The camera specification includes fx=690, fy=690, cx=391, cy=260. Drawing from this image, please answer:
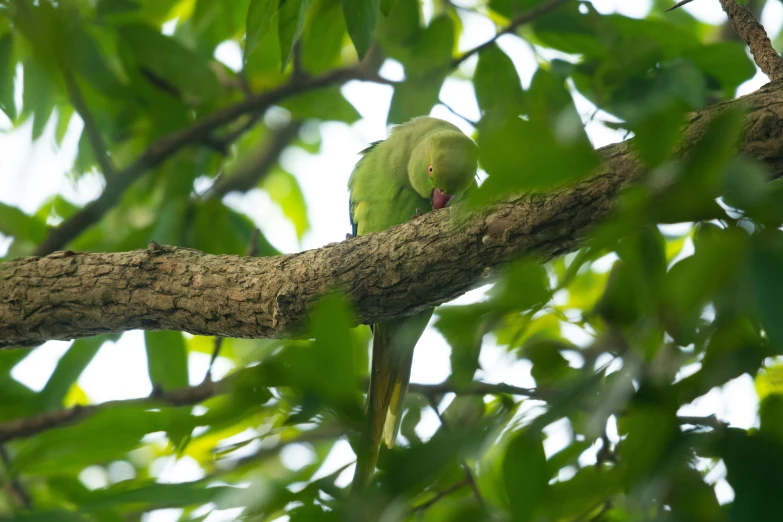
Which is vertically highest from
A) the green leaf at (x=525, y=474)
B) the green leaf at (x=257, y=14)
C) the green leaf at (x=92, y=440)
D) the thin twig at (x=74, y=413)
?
the green leaf at (x=257, y=14)

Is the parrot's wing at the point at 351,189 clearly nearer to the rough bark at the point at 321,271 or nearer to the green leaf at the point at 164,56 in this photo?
the green leaf at the point at 164,56

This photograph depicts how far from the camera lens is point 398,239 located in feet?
7.11

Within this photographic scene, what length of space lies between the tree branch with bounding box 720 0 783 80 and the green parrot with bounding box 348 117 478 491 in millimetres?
1209

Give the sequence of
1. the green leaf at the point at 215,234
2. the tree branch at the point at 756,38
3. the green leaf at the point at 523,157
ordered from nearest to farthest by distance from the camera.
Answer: the green leaf at the point at 523,157
the tree branch at the point at 756,38
the green leaf at the point at 215,234

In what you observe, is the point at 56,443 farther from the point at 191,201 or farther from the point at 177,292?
the point at 191,201

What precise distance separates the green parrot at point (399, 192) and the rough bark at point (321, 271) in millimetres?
790

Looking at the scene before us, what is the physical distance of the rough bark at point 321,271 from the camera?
1726 millimetres

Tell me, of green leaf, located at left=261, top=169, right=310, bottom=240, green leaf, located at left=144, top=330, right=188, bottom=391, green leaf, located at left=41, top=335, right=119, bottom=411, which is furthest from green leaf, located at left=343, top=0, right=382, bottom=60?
green leaf, located at left=261, top=169, right=310, bottom=240

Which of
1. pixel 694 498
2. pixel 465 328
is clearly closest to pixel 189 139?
pixel 465 328

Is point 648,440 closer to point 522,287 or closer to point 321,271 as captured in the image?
point 522,287

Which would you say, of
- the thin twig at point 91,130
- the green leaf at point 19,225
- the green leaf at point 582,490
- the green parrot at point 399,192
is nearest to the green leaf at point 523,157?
the green leaf at point 582,490

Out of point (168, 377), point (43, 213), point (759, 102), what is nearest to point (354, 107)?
point (168, 377)

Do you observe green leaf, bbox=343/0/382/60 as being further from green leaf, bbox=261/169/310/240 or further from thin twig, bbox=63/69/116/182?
green leaf, bbox=261/169/310/240

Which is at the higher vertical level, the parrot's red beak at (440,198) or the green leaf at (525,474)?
the parrot's red beak at (440,198)
